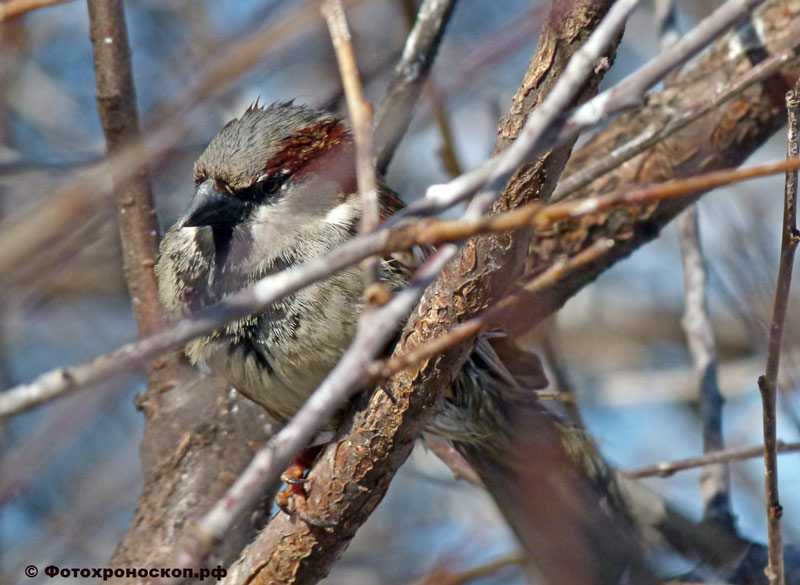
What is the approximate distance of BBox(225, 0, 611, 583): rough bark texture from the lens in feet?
7.27

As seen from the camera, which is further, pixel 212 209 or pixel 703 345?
pixel 703 345

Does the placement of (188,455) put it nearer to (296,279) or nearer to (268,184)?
(268,184)

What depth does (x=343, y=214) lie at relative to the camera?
329cm

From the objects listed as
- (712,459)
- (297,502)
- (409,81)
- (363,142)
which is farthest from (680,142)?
(363,142)

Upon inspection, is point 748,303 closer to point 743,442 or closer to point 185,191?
point 743,442

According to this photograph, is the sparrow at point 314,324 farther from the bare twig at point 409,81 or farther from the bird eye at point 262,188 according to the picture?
the bare twig at point 409,81

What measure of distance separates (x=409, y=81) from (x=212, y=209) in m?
1.53

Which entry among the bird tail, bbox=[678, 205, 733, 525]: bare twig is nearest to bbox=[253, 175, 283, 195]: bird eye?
the bird tail

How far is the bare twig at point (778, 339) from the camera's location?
1909 mm

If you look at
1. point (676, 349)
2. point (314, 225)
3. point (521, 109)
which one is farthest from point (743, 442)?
point (521, 109)

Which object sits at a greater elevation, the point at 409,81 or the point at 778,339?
the point at 409,81

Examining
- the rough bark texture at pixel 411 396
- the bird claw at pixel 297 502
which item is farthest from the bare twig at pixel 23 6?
the bird claw at pixel 297 502

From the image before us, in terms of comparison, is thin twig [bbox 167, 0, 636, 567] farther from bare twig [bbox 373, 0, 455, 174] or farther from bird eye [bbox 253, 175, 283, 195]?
bare twig [bbox 373, 0, 455, 174]

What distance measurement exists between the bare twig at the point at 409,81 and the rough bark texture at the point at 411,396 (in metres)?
1.95
